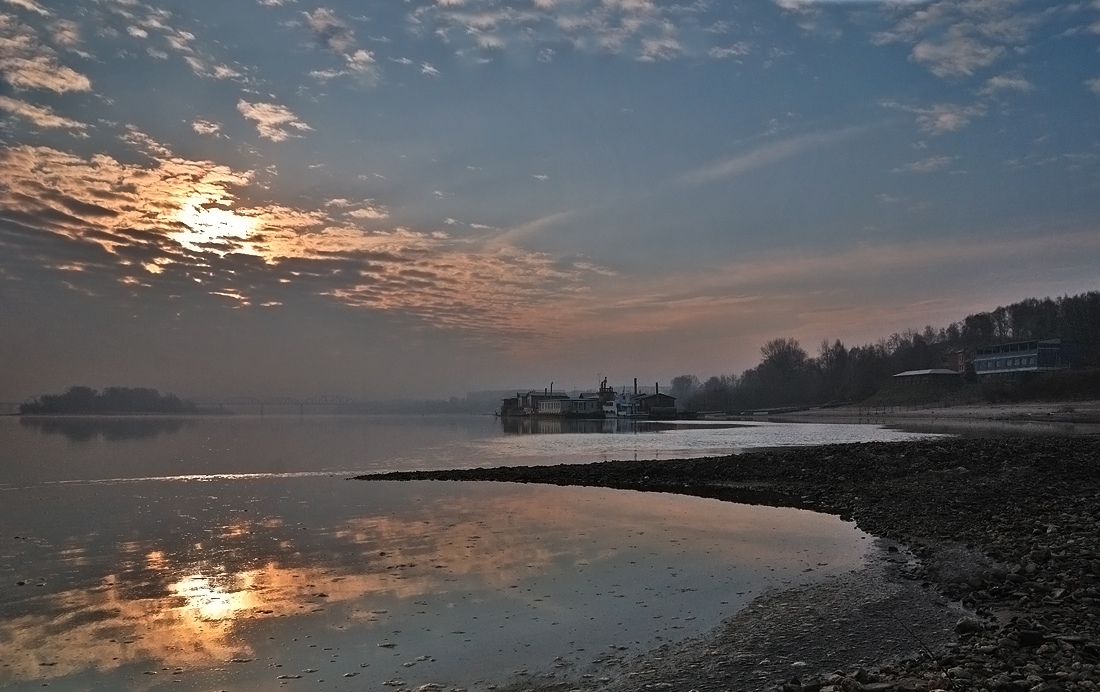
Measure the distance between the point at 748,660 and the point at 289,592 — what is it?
7.91 m

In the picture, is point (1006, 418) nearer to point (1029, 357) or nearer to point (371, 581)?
point (1029, 357)

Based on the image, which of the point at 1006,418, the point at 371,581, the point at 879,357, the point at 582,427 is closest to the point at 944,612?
the point at 371,581

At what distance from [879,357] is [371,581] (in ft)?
485

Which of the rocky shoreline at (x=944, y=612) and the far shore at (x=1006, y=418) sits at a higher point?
the rocky shoreline at (x=944, y=612)

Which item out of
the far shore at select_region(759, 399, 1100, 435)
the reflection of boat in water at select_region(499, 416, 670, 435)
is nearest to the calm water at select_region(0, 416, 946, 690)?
the far shore at select_region(759, 399, 1100, 435)

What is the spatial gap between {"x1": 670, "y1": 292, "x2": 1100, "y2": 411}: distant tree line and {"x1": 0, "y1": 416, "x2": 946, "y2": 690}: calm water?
101 metres

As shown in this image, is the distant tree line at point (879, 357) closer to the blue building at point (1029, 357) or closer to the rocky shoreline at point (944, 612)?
the blue building at point (1029, 357)

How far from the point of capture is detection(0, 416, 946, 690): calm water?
28.6 feet

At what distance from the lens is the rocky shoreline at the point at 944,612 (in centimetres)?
745

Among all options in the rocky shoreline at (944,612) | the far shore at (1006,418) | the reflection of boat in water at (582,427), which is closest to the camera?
the rocky shoreline at (944,612)

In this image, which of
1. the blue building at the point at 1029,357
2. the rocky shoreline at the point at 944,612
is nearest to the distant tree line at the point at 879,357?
the blue building at the point at 1029,357

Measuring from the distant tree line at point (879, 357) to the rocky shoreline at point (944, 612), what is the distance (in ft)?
312

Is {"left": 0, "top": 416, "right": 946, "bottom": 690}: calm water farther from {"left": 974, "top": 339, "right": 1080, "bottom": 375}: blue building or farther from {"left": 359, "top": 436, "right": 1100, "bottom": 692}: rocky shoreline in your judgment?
{"left": 974, "top": 339, "right": 1080, "bottom": 375}: blue building

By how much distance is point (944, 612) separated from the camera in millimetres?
10039
